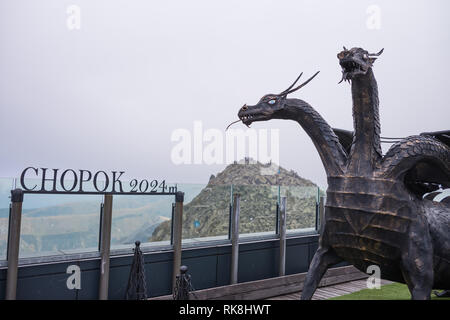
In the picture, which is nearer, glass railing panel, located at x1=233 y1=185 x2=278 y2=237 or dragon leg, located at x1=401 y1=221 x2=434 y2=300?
dragon leg, located at x1=401 y1=221 x2=434 y2=300

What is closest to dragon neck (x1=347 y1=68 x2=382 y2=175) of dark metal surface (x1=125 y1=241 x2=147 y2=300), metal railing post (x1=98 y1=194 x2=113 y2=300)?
dark metal surface (x1=125 y1=241 x2=147 y2=300)

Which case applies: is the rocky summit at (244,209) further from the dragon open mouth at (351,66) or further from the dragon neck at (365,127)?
the dragon open mouth at (351,66)

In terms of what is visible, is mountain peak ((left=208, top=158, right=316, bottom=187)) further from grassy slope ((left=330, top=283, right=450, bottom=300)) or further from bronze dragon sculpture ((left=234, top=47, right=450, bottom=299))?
bronze dragon sculpture ((left=234, top=47, right=450, bottom=299))

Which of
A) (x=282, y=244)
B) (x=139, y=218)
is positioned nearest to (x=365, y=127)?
(x=139, y=218)

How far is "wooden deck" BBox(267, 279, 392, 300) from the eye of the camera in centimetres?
509

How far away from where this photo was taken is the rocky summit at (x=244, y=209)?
4715 mm

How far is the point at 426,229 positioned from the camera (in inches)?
88.7

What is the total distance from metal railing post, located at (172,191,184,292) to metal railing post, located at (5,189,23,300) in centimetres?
171

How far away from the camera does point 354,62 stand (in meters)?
2.19

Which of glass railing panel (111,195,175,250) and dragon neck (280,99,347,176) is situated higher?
dragon neck (280,99,347,176)

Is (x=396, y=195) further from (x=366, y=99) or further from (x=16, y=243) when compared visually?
(x=16, y=243)

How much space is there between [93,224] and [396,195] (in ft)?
10.3

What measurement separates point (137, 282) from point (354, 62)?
2964 millimetres

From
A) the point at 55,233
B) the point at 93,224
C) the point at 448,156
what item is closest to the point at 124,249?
the point at 93,224
